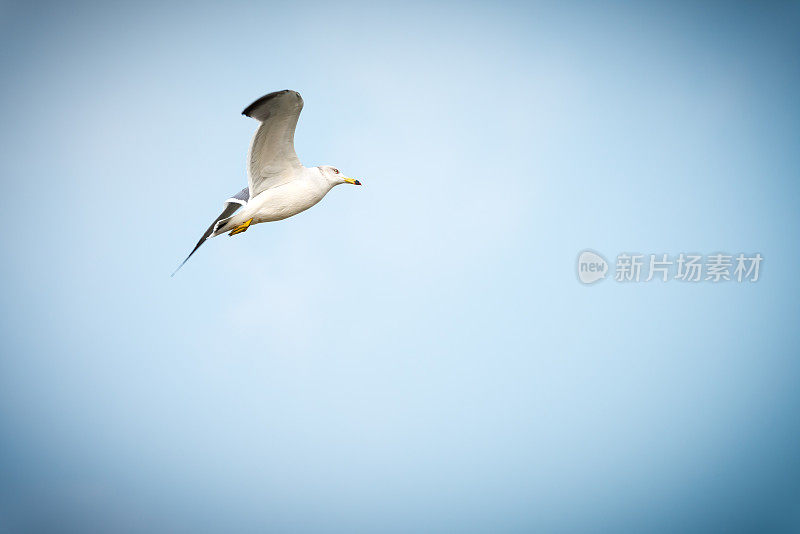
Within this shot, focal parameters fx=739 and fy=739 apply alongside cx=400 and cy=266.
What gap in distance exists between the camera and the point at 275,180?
15.8 feet

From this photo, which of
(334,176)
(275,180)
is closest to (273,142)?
(275,180)

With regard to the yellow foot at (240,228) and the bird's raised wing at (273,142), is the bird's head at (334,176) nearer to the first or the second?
the bird's raised wing at (273,142)

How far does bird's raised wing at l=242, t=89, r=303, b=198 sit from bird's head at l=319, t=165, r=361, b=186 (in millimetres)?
191

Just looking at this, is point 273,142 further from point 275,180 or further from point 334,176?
point 334,176

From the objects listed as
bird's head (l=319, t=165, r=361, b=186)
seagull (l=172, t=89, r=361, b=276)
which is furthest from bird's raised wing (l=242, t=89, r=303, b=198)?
bird's head (l=319, t=165, r=361, b=186)

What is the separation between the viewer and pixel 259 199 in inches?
186

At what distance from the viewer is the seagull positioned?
176 inches

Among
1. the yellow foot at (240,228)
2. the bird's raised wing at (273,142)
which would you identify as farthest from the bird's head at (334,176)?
the yellow foot at (240,228)

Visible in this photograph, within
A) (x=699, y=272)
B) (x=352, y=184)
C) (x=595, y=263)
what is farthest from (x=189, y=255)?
(x=699, y=272)

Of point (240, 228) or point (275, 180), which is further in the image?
point (275, 180)

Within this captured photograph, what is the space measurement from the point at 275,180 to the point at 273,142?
30cm

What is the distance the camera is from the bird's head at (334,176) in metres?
4.99

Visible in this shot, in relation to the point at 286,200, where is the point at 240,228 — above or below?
below

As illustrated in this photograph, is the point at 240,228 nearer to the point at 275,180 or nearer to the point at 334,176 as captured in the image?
the point at 275,180
